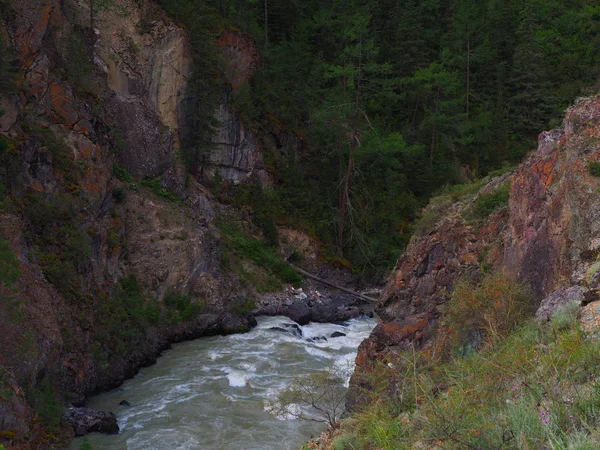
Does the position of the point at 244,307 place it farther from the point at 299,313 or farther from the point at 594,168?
the point at 594,168

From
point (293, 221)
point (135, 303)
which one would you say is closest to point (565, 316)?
point (135, 303)

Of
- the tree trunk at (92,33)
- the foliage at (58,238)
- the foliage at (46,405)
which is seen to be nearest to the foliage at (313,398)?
the foliage at (46,405)

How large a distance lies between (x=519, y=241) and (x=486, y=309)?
7.52 feet

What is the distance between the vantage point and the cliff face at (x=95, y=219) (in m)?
12.7

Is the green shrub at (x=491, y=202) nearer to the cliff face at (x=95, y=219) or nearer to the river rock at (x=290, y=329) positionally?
the river rock at (x=290, y=329)

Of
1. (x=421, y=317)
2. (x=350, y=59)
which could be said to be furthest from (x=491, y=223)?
(x=350, y=59)

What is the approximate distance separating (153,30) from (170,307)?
12988 millimetres

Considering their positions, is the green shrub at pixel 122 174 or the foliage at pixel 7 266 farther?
the green shrub at pixel 122 174

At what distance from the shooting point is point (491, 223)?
1334 centimetres

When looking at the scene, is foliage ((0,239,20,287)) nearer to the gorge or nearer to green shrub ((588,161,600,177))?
the gorge

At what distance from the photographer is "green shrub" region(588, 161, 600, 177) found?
9.34 m

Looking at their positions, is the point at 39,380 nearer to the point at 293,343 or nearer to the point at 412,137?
the point at 293,343

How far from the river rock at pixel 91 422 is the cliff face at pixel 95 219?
0.64 meters

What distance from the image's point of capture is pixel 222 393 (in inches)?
590
